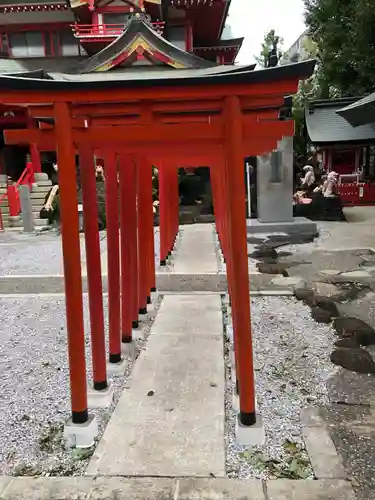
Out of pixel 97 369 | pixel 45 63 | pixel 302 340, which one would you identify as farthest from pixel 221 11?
pixel 97 369

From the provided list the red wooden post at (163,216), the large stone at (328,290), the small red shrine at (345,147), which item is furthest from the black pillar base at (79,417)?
the small red shrine at (345,147)

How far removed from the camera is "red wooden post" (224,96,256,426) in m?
2.97

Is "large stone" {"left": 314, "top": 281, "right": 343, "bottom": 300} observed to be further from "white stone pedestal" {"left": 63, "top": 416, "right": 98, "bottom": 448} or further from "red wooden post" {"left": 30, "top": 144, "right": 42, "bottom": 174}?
"red wooden post" {"left": 30, "top": 144, "right": 42, "bottom": 174}

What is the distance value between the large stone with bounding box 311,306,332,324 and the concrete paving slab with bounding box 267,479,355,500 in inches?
124

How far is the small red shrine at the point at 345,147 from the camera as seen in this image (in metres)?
18.0

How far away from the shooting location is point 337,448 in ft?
10.3

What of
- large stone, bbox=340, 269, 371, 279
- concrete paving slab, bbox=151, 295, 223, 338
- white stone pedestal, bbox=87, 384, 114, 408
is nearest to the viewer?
white stone pedestal, bbox=87, 384, 114, 408

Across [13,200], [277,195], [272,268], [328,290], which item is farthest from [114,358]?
[13,200]

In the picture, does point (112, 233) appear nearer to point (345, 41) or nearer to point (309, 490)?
point (309, 490)

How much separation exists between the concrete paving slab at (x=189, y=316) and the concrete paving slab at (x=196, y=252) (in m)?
1.00

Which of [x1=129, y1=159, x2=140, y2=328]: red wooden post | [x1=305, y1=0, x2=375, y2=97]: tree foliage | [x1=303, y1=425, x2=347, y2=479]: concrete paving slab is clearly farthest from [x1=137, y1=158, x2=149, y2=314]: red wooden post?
[x1=305, y1=0, x2=375, y2=97]: tree foliage

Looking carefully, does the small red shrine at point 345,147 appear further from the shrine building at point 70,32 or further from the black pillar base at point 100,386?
the black pillar base at point 100,386

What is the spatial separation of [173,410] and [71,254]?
1603 millimetres

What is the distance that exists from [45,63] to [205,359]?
56.9 feet
